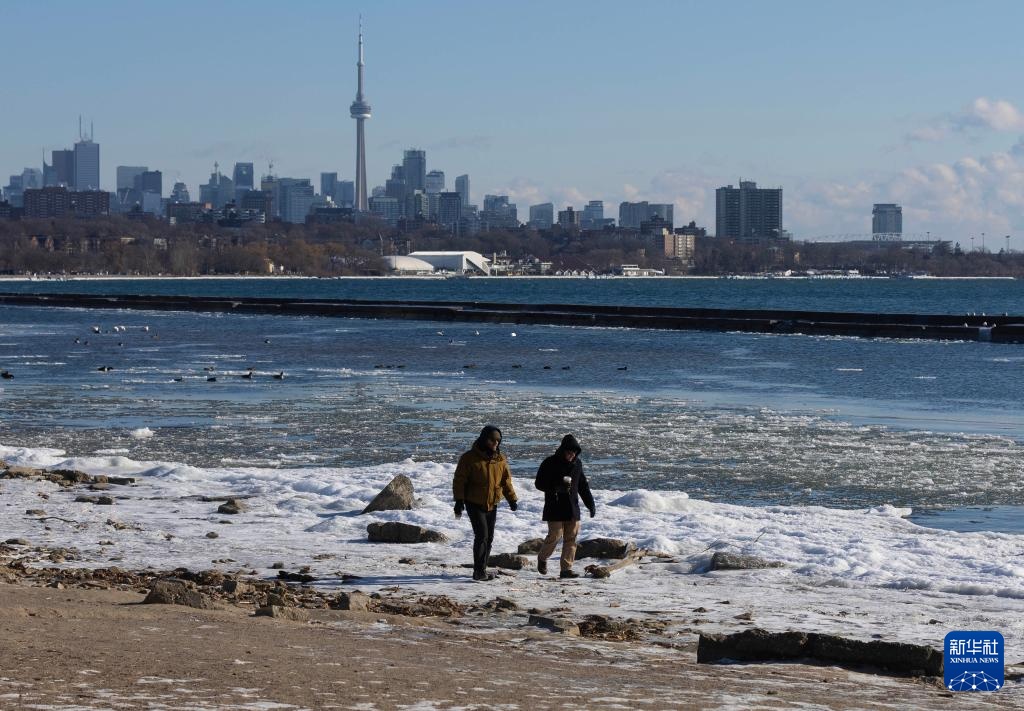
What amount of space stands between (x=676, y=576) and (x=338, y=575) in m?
2.95

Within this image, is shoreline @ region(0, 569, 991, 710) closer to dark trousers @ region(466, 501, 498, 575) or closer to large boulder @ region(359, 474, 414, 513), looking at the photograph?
dark trousers @ region(466, 501, 498, 575)

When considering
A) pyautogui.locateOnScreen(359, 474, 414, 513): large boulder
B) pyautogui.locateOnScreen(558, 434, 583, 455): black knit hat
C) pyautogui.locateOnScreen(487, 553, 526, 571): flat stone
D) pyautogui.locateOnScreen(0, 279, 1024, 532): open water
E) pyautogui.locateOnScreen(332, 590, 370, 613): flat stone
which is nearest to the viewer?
pyautogui.locateOnScreen(332, 590, 370, 613): flat stone

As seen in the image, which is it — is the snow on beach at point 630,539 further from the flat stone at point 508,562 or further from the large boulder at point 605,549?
the large boulder at point 605,549

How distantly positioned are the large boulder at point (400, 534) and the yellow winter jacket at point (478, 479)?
2014mm

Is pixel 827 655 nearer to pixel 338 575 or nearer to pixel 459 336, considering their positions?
pixel 338 575

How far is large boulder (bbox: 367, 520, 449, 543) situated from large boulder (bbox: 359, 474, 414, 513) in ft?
5.04

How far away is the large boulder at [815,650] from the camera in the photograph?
10.0m

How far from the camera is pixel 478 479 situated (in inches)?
514

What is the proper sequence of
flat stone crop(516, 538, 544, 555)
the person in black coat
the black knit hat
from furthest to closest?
flat stone crop(516, 538, 544, 555), the person in black coat, the black knit hat

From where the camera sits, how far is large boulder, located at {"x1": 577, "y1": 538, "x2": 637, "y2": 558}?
1420 cm

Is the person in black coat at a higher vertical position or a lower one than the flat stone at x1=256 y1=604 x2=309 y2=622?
higher

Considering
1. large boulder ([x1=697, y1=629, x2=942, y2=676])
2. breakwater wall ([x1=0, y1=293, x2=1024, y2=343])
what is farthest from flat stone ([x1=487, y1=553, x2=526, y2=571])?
breakwater wall ([x1=0, y1=293, x2=1024, y2=343])

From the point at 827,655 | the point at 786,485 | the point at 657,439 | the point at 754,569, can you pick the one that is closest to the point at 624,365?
the point at 657,439

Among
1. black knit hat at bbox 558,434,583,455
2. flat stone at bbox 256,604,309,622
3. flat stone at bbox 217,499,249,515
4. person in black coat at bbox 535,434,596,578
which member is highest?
black knit hat at bbox 558,434,583,455
